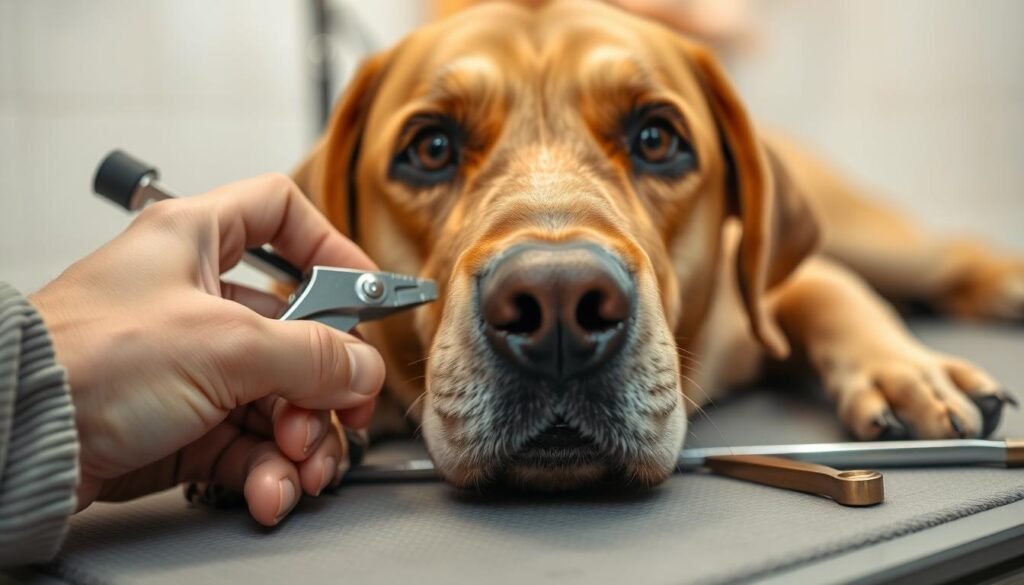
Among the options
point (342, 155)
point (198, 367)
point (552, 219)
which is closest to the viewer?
point (198, 367)

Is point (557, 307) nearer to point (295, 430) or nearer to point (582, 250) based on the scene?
point (582, 250)

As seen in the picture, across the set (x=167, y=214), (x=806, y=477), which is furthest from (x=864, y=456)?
(x=167, y=214)

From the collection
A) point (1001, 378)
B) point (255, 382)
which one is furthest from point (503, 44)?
point (1001, 378)

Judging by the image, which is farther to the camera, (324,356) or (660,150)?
(660,150)

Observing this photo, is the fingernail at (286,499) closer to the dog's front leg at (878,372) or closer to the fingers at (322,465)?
the fingers at (322,465)

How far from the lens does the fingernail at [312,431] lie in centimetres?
111

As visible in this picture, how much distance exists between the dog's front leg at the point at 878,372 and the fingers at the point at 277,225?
2.74ft

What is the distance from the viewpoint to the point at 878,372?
5.17ft

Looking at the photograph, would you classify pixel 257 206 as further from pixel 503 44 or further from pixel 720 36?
pixel 720 36

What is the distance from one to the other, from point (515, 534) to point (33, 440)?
1.57 ft

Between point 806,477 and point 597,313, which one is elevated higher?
point 597,313

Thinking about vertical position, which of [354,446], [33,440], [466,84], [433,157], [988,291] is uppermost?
[466,84]

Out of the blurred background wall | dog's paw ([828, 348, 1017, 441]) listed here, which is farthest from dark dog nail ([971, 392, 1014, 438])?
the blurred background wall

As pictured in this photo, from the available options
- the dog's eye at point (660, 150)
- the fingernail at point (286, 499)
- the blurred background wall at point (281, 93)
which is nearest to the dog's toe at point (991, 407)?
the dog's eye at point (660, 150)
